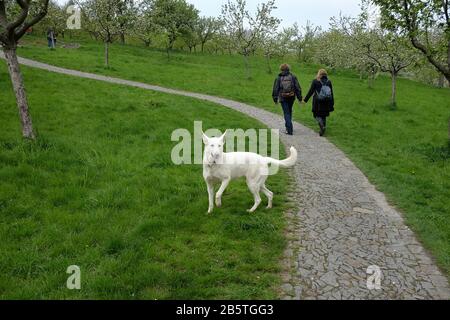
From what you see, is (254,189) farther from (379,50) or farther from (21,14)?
(379,50)

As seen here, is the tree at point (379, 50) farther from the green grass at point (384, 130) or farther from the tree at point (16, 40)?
the tree at point (16, 40)

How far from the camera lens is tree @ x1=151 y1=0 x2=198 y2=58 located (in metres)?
51.2

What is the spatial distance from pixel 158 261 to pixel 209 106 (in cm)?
1528

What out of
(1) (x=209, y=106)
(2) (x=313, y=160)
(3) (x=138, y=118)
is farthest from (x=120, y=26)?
(2) (x=313, y=160)

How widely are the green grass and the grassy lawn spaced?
3215 mm

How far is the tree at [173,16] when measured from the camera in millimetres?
51225

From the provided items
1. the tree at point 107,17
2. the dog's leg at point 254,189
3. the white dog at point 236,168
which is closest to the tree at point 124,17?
the tree at point 107,17

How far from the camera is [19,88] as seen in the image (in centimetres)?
1110

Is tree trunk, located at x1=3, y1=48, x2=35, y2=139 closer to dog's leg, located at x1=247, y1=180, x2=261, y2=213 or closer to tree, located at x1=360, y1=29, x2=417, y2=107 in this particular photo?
dog's leg, located at x1=247, y1=180, x2=261, y2=213

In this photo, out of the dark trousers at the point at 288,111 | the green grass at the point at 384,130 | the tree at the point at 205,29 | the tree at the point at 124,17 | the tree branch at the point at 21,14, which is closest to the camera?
the green grass at the point at 384,130

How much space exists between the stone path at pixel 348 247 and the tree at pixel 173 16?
4079 cm

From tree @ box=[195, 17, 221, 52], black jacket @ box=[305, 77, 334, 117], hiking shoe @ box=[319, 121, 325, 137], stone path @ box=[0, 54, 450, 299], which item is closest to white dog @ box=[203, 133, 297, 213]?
stone path @ box=[0, 54, 450, 299]

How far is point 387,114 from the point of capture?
909 inches
